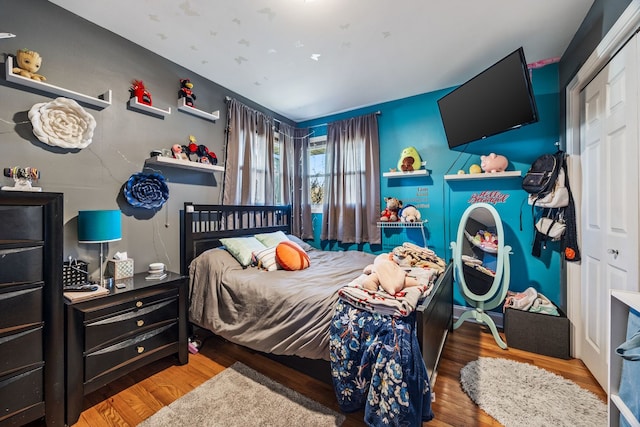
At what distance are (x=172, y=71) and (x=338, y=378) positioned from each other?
116 inches

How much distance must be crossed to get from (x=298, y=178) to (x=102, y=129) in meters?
2.40

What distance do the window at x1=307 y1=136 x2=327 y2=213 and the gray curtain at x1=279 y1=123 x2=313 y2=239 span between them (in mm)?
64

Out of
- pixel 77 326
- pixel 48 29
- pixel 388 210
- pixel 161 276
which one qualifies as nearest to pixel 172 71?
pixel 48 29

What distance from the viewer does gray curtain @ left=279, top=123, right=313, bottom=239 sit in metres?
3.82

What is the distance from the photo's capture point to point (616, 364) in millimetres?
1083

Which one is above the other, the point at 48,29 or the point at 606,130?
the point at 48,29

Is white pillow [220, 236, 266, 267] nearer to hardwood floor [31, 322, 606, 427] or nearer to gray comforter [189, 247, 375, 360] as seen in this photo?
gray comforter [189, 247, 375, 360]

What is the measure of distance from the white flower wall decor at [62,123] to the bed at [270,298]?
0.89m

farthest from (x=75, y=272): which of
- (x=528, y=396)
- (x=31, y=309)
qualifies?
(x=528, y=396)

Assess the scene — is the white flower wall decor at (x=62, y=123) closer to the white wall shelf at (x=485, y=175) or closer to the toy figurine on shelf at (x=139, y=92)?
the toy figurine on shelf at (x=139, y=92)

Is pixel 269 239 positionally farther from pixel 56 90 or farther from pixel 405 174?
pixel 56 90

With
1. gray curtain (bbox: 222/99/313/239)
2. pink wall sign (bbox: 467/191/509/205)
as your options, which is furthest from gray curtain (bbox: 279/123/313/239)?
pink wall sign (bbox: 467/191/509/205)

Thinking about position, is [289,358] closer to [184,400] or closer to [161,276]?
[184,400]

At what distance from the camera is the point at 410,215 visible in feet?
10.1
